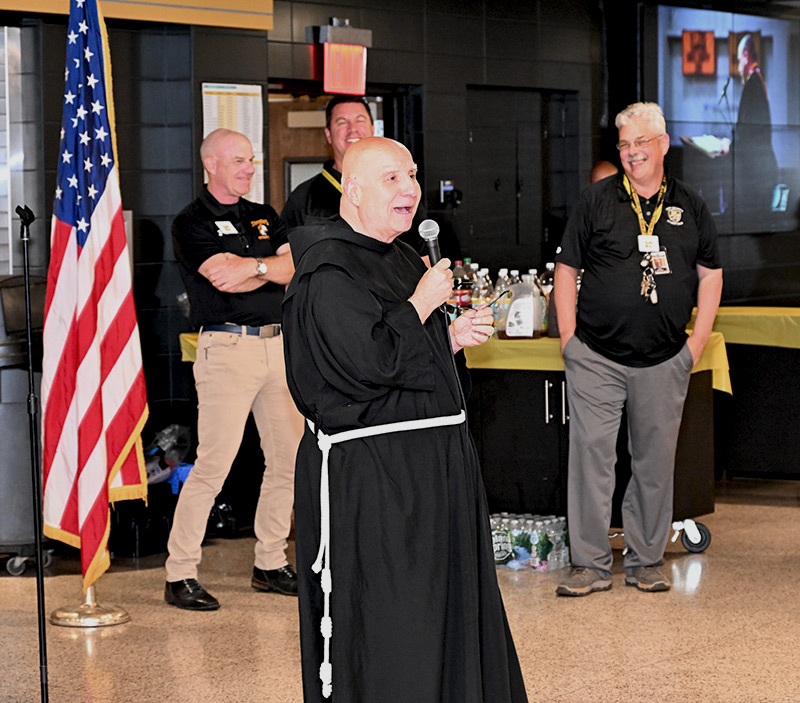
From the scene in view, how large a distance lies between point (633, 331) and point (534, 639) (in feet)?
4.06

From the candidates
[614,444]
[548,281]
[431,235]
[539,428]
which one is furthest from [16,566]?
[431,235]

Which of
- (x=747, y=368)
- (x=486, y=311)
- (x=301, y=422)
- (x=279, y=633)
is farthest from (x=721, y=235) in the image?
(x=486, y=311)

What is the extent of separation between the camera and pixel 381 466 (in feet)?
9.39

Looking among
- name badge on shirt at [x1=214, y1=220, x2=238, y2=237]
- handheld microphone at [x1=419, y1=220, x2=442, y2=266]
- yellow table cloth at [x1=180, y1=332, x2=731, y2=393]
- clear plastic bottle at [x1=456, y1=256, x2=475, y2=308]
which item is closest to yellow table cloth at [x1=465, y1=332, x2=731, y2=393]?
yellow table cloth at [x1=180, y1=332, x2=731, y2=393]

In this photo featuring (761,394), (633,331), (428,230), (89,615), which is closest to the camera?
(428,230)

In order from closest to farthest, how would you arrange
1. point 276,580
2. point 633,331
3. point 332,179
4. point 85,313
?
1. point 85,313
2. point 633,331
3. point 332,179
4. point 276,580

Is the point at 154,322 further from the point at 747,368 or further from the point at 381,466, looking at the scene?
the point at 381,466

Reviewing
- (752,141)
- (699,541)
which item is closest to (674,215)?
(699,541)

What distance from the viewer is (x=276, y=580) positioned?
16.4ft

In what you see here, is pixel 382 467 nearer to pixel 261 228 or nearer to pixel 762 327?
pixel 261 228

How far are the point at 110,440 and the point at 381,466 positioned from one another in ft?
6.78

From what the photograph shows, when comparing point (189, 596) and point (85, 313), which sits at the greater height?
point (85, 313)

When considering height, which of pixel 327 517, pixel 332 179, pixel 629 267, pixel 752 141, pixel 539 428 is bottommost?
pixel 539 428

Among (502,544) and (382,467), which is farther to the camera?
(502,544)
